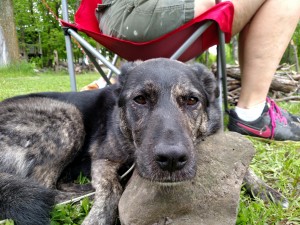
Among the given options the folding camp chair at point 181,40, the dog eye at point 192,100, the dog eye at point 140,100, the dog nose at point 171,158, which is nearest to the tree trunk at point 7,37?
the folding camp chair at point 181,40

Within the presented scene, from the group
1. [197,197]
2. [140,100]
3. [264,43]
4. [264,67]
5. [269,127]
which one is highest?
[264,43]

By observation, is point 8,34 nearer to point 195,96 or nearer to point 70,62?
point 70,62

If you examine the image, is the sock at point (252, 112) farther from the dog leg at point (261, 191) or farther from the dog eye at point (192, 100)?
the dog eye at point (192, 100)

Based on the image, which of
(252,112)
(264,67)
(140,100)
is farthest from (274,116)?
(140,100)

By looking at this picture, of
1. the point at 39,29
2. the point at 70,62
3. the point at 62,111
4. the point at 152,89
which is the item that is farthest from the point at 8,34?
the point at 39,29

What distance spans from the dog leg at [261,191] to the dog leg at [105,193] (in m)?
0.97

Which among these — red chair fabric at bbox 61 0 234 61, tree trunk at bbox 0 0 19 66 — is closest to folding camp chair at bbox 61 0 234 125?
red chair fabric at bbox 61 0 234 61

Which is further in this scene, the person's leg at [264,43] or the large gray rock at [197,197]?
the person's leg at [264,43]

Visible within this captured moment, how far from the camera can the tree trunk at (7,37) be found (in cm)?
1627

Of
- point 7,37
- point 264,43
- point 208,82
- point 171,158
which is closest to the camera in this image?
point 171,158

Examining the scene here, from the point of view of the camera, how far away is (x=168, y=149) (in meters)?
1.82

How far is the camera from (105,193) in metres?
2.42

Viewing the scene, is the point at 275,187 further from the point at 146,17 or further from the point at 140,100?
the point at 146,17

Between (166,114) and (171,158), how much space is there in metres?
0.39
